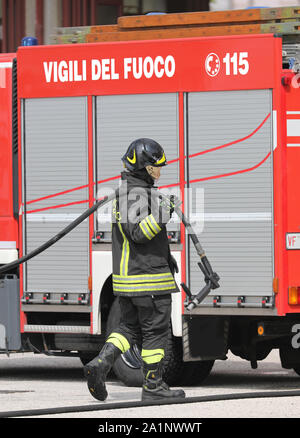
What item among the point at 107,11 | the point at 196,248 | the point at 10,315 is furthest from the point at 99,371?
the point at 107,11

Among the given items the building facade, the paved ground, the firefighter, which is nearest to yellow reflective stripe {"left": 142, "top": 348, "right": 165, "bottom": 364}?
the firefighter

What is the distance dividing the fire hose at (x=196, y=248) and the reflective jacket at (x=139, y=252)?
0.36ft

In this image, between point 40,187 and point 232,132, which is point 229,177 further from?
point 40,187

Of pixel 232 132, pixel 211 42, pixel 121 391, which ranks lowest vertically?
pixel 121 391

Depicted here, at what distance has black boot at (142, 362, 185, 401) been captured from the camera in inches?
395

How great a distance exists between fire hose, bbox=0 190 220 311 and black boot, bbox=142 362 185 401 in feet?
2.67

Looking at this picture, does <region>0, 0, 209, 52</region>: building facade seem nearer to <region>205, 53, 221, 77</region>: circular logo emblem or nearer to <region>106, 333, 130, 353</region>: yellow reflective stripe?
<region>205, 53, 221, 77</region>: circular logo emblem

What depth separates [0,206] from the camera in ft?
39.9

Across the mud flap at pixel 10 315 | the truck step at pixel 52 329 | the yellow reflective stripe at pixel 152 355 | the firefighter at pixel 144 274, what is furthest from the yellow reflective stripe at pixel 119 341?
the mud flap at pixel 10 315

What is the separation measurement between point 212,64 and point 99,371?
2852 millimetres
